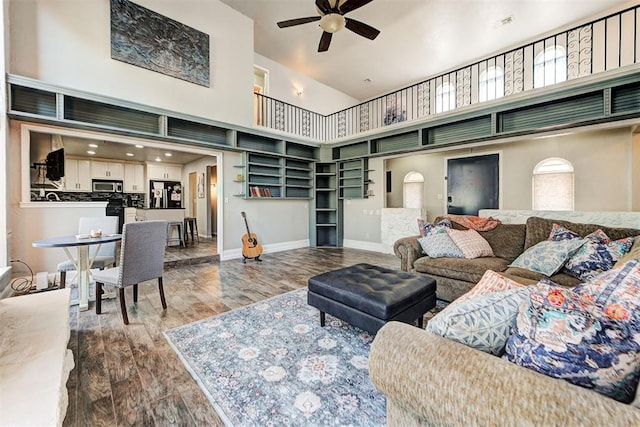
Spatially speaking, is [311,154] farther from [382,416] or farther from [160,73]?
[382,416]

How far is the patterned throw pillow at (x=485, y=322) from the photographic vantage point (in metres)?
0.85

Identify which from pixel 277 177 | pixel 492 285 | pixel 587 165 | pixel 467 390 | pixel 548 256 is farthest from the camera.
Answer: pixel 277 177

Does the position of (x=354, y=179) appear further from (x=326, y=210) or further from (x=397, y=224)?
(x=397, y=224)

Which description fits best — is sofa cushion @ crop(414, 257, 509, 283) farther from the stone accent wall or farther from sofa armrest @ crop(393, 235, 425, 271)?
the stone accent wall

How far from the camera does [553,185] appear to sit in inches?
191

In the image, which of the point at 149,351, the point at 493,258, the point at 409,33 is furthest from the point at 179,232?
the point at 409,33

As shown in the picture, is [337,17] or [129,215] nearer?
[337,17]

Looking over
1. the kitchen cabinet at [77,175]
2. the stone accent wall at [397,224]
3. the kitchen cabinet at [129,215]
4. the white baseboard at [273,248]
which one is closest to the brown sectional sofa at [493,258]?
the stone accent wall at [397,224]

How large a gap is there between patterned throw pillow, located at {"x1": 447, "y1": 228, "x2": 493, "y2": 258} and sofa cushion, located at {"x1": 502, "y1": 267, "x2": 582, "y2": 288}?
15.5 inches

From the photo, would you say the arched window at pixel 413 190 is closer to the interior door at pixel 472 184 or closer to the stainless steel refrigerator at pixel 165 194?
the interior door at pixel 472 184

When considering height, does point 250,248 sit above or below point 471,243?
below

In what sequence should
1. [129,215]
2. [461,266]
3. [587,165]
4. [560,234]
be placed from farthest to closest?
[129,215] < [587,165] < [461,266] < [560,234]

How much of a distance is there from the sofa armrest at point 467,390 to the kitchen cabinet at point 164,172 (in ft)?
26.7

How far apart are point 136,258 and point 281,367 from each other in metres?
1.76
